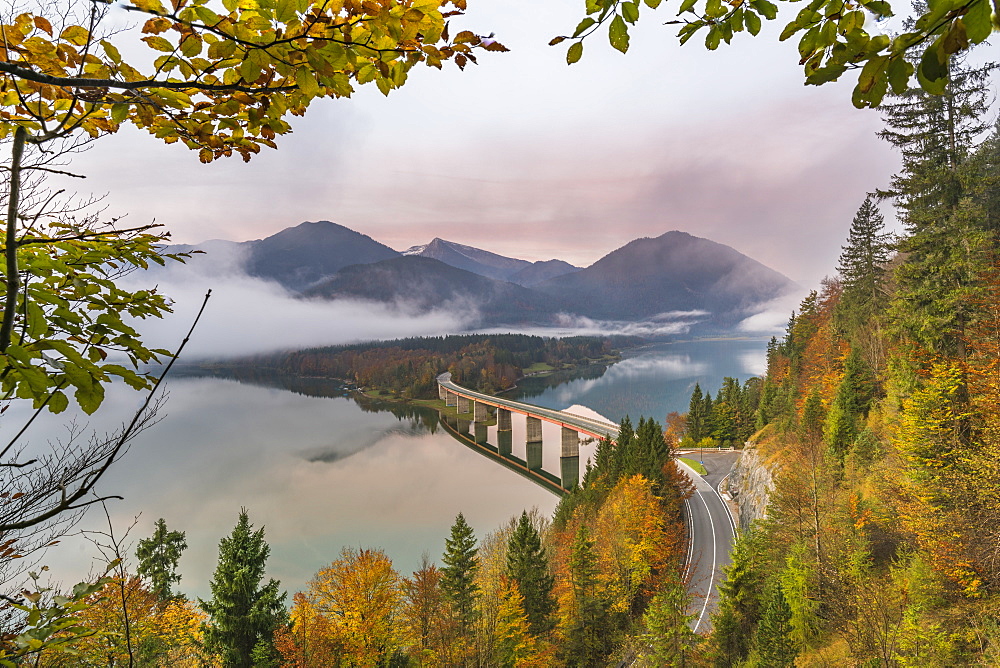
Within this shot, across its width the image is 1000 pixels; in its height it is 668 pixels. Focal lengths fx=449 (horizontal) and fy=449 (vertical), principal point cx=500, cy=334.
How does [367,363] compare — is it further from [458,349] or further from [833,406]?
A: [833,406]

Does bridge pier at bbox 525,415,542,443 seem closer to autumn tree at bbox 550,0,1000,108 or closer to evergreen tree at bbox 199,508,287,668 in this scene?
evergreen tree at bbox 199,508,287,668

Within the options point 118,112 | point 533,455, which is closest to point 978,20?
point 118,112

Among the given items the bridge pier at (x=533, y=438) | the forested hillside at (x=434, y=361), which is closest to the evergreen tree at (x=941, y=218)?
the bridge pier at (x=533, y=438)

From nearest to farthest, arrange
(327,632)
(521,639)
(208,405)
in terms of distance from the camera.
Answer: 1. (327,632)
2. (521,639)
3. (208,405)

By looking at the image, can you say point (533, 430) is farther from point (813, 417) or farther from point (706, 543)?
point (813, 417)

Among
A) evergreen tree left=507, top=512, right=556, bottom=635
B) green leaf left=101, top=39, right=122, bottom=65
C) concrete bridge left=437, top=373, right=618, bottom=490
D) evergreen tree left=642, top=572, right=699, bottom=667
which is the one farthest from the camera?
concrete bridge left=437, top=373, right=618, bottom=490

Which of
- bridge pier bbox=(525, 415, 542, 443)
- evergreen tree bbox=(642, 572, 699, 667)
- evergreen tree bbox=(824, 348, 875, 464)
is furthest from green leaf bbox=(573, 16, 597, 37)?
bridge pier bbox=(525, 415, 542, 443)

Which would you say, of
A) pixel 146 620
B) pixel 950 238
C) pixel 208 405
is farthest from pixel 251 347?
pixel 950 238
